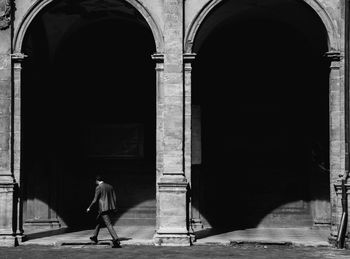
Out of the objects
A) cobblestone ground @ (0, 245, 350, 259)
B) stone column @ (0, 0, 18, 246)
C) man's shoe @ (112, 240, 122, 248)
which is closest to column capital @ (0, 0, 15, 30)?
stone column @ (0, 0, 18, 246)

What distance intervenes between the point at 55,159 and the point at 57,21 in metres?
3.84

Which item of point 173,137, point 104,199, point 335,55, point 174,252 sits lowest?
point 174,252

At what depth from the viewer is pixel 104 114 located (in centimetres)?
2531

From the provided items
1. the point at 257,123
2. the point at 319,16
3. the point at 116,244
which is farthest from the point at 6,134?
the point at 319,16

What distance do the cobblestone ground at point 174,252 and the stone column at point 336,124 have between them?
138 cm

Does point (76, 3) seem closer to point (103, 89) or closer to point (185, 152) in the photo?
point (103, 89)

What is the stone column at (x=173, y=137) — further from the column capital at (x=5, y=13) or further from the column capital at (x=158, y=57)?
the column capital at (x=5, y=13)

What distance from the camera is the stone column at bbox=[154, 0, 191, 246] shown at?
66.8 feet

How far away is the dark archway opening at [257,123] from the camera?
24984mm

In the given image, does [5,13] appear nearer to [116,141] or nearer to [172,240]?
[116,141]

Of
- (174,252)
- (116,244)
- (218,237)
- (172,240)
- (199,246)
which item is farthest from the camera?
(218,237)

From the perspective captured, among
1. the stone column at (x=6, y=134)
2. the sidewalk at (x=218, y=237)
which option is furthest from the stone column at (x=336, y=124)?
the stone column at (x=6, y=134)

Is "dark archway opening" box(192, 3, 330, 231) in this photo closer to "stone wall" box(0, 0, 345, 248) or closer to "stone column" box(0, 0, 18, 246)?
"stone wall" box(0, 0, 345, 248)

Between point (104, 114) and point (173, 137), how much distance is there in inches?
202
